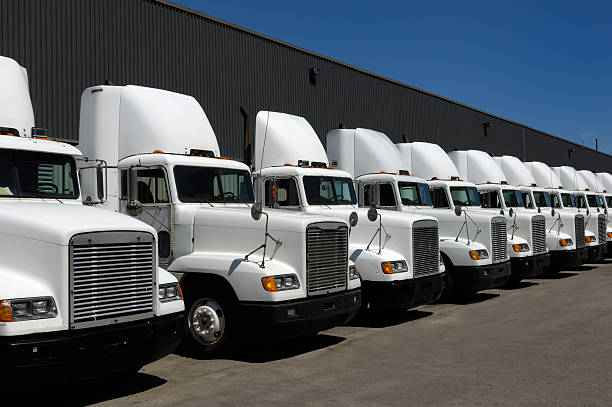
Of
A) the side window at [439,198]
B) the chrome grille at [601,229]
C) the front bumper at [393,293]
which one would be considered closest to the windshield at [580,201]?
the chrome grille at [601,229]

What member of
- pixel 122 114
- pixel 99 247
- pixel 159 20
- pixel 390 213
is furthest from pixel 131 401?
pixel 159 20

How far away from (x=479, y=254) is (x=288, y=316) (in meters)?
6.75

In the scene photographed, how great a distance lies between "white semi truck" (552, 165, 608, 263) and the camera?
21391 millimetres

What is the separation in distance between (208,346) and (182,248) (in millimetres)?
1454

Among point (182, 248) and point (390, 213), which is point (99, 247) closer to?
point (182, 248)

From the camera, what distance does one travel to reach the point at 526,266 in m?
16.2

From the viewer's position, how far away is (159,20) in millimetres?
16562

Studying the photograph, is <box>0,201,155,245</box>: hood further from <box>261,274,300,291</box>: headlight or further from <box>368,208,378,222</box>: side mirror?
<box>368,208,378,222</box>: side mirror

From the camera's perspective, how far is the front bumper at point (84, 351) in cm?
557

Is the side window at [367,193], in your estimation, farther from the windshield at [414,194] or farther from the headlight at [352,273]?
the headlight at [352,273]

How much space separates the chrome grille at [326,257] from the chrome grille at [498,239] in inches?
238

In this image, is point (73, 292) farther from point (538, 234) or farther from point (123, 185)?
point (538, 234)

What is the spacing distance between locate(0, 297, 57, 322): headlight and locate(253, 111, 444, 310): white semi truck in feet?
16.6

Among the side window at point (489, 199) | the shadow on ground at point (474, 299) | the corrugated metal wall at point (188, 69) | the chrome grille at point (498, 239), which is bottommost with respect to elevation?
the shadow on ground at point (474, 299)
